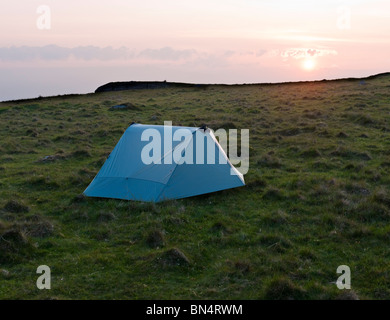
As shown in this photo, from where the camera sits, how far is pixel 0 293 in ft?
23.4

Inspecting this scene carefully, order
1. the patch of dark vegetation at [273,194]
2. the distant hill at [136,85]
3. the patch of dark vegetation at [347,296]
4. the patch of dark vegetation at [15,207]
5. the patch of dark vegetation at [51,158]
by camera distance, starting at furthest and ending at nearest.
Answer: the distant hill at [136,85]
the patch of dark vegetation at [51,158]
the patch of dark vegetation at [273,194]
the patch of dark vegetation at [15,207]
the patch of dark vegetation at [347,296]

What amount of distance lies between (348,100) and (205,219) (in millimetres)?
20262

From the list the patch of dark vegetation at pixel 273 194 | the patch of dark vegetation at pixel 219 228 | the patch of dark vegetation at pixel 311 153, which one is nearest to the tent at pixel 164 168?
the patch of dark vegetation at pixel 273 194

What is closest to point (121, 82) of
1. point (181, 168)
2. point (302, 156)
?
point (302, 156)

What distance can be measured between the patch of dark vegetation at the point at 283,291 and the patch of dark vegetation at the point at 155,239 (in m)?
2.82

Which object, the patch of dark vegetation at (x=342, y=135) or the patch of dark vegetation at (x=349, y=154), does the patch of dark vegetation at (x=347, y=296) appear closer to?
the patch of dark vegetation at (x=349, y=154)

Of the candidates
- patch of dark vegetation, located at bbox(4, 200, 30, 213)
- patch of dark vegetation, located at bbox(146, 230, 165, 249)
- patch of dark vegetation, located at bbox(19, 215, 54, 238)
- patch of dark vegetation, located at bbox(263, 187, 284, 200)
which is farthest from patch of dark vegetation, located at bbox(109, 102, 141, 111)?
patch of dark vegetation, located at bbox(146, 230, 165, 249)

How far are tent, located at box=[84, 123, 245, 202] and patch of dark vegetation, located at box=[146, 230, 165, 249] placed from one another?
6.86 feet

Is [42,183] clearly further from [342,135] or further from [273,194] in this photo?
[342,135]

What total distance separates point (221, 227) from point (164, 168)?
8.62ft

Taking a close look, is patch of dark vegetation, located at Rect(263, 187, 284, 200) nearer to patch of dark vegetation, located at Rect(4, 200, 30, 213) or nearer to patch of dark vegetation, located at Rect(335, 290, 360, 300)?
patch of dark vegetation, located at Rect(335, 290, 360, 300)

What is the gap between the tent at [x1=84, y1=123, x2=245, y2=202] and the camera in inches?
452

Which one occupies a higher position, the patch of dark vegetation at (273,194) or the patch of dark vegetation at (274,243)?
the patch of dark vegetation at (273,194)

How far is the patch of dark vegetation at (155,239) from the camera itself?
898 centimetres
